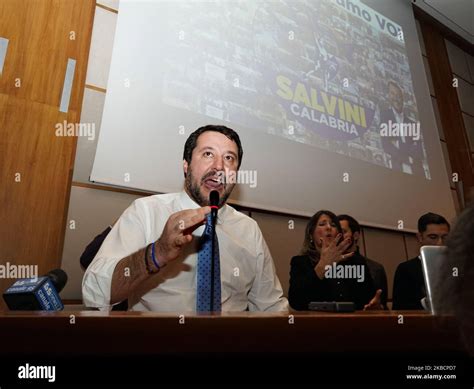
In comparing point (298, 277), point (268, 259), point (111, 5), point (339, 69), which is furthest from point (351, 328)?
point (339, 69)

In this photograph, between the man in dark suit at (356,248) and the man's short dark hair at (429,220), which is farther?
the man's short dark hair at (429,220)

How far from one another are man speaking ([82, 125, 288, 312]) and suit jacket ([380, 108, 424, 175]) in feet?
5.48

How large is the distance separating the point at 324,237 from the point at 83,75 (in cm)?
145

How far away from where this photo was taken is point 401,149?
9.98 feet

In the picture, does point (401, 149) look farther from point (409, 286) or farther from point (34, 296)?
point (34, 296)

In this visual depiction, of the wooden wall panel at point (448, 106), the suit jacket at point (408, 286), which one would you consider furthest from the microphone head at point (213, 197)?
the wooden wall panel at point (448, 106)

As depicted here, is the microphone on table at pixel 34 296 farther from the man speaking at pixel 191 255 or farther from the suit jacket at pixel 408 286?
the suit jacket at pixel 408 286

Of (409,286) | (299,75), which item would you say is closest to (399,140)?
(299,75)

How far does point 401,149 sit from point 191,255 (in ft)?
7.29

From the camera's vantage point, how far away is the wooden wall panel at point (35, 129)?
1.60m

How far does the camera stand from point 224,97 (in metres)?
2.14

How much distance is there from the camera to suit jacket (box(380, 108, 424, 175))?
9.66 feet

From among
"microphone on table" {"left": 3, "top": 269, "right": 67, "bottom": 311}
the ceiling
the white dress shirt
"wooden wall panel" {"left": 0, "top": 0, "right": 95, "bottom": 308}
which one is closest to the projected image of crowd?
"wooden wall panel" {"left": 0, "top": 0, "right": 95, "bottom": 308}

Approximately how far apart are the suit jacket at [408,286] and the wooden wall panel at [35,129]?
5.40 ft
